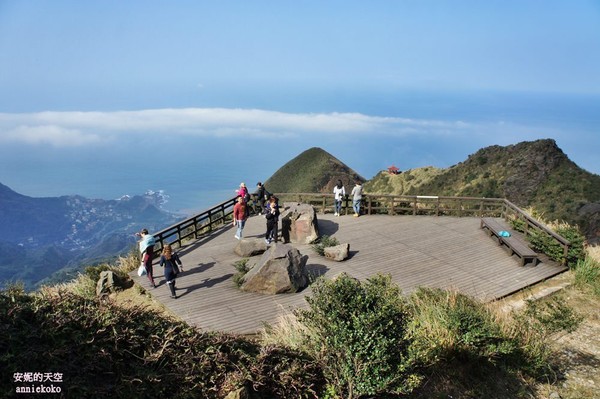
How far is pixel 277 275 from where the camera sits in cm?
1170

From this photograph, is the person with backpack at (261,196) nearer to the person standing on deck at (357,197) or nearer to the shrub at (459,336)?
the person standing on deck at (357,197)

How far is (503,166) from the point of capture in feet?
197

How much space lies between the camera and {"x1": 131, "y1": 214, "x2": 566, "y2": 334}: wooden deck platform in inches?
426

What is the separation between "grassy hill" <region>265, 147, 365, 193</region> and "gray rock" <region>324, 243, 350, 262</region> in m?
64.9

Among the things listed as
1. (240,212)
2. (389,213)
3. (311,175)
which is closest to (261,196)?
(240,212)

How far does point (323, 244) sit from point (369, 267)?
2246 millimetres

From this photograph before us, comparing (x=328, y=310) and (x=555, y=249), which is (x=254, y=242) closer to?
(x=328, y=310)

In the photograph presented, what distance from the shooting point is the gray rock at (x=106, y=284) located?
12.8m

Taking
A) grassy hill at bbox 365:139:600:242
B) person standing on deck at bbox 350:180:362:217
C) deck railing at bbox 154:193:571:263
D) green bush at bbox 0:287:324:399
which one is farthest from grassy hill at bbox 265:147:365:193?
green bush at bbox 0:287:324:399

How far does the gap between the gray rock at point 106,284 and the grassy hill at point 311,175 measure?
6669cm

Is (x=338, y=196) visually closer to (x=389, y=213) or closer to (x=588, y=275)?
(x=389, y=213)

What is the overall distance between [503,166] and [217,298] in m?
58.3

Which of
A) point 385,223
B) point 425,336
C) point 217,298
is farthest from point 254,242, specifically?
point 425,336

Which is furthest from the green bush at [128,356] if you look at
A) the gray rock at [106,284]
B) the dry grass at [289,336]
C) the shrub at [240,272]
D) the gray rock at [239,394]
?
the gray rock at [106,284]
